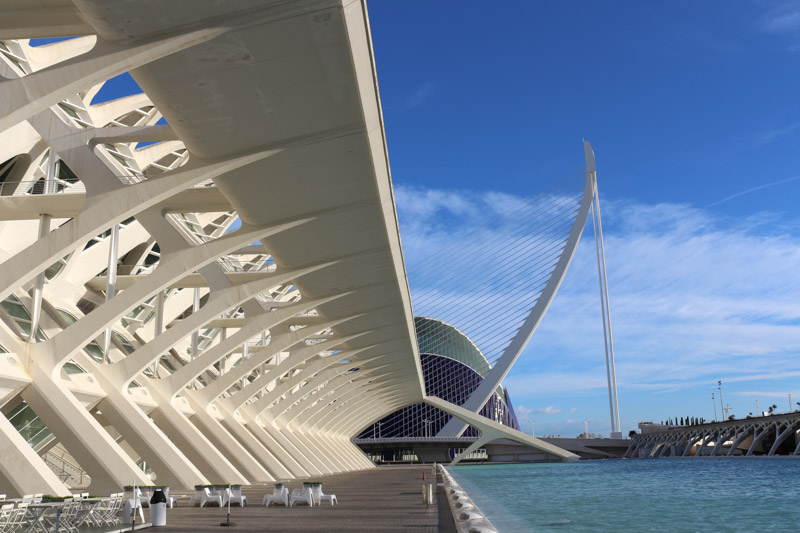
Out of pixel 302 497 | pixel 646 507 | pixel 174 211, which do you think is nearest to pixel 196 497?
pixel 302 497

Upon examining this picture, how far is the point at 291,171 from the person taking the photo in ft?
34.0

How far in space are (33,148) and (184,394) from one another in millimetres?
8307

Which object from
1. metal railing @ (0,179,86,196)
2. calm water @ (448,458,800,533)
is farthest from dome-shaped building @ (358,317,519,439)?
metal railing @ (0,179,86,196)

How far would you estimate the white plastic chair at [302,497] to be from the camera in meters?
13.2

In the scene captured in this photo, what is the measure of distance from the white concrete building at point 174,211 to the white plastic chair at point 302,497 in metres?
2.85

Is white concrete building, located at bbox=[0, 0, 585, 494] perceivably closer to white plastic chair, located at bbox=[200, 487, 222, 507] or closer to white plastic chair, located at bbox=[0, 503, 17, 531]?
white plastic chair, located at bbox=[200, 487, 222, 507]

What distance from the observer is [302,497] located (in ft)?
43.8

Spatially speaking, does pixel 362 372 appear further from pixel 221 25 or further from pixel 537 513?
pixel 221 25

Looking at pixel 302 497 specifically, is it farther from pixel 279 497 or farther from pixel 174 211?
pixel 174 211

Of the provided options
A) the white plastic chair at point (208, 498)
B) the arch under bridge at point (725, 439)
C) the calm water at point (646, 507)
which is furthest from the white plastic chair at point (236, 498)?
the arch under bridge at point (725, 439)

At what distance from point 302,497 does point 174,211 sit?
19.2ft

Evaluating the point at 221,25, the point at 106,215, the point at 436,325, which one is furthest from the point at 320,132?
the point at 436,325

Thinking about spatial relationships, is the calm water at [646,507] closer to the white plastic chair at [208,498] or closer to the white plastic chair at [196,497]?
the white plastic chair at [208,498]

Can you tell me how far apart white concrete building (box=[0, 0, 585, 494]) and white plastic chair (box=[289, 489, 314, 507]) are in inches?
112
